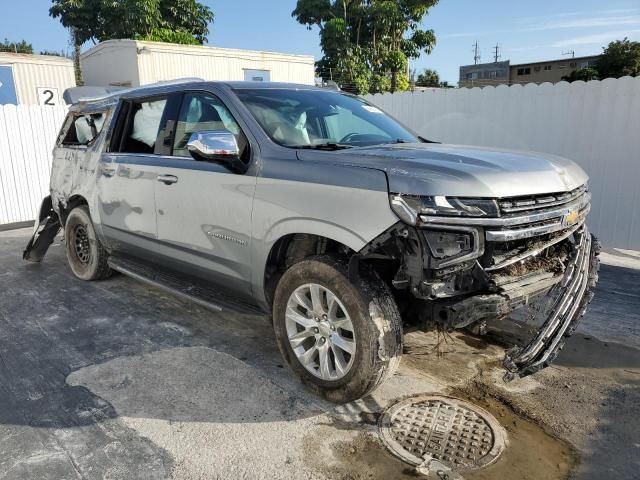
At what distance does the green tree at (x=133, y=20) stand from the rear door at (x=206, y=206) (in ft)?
86.8

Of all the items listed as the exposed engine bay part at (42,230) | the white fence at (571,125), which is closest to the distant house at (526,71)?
the white fence at (571,125)

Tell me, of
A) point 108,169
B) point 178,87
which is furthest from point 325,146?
point 108,169

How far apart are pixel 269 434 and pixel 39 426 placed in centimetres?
133

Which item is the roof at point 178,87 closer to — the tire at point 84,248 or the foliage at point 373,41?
the tire at point 84,248

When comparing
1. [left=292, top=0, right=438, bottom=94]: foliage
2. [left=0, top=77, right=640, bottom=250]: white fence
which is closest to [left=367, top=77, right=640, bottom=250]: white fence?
[left=0, top=77, right=640, bottom=250]: white fence

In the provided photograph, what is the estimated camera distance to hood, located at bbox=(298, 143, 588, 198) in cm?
262

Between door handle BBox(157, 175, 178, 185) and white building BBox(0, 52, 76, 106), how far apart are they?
1872 centimetres

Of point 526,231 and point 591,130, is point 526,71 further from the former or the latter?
point 526,231

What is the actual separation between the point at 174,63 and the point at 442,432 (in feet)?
70.8

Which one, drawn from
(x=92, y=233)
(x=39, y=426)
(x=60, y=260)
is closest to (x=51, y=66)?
(x=60, y=260)

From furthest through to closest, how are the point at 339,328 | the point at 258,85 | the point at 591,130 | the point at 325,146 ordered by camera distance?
1. the point at 591,130
2. the point at 258,85
3. the point at 325,146
4. the point at 339,328

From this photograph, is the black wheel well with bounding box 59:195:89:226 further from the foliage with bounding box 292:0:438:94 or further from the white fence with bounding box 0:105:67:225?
the foliage with bounding box 292:0:438:94

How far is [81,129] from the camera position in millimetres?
5633

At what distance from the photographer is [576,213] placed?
3154 millimetres
